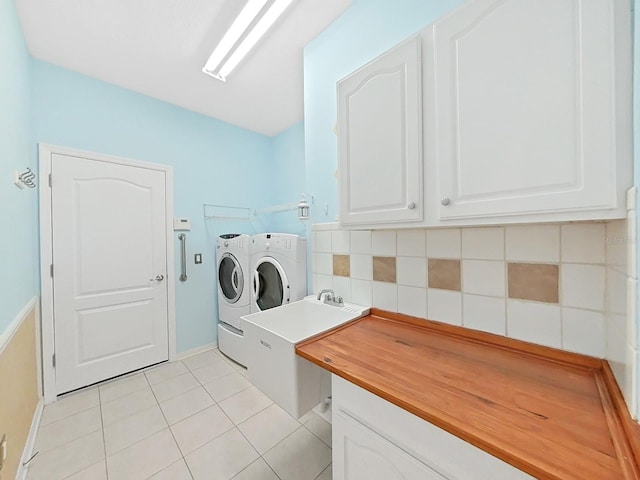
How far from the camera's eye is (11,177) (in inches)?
50.3

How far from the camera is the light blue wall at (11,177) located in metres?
1.15

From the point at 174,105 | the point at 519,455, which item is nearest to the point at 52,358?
the point at 174,105

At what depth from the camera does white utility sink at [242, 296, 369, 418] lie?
3.27 feet

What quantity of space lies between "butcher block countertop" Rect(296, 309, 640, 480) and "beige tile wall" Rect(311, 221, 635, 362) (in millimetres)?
76

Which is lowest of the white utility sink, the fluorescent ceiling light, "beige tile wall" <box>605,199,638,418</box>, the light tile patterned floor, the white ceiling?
the light tile patterned floor

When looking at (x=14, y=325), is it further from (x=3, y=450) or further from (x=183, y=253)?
(x=183, y=253)

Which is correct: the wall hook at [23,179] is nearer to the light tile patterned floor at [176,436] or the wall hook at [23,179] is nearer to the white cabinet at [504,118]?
the light tile patterned floor at [176,436]

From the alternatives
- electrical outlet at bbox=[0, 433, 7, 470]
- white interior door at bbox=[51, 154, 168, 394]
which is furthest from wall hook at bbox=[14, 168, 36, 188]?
electrical outlet at bbox=[0, 433, 7, 470]

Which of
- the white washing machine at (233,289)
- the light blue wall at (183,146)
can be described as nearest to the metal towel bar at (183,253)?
the light blue wall at (183,146)

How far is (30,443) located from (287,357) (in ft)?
5.92

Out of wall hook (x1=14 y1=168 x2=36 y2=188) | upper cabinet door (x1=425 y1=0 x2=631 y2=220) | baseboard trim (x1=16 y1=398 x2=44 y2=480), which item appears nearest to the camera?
upper cabinet door (x1=425 y1=0 x2=631 y2=220)

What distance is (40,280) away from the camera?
1.83m

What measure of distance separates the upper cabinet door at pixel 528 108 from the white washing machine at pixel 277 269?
4.07ft

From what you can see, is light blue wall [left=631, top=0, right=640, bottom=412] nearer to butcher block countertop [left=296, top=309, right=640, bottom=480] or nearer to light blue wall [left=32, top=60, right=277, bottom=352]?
butcher block countertop [left=296, top=309, right=640, bottom=480]
